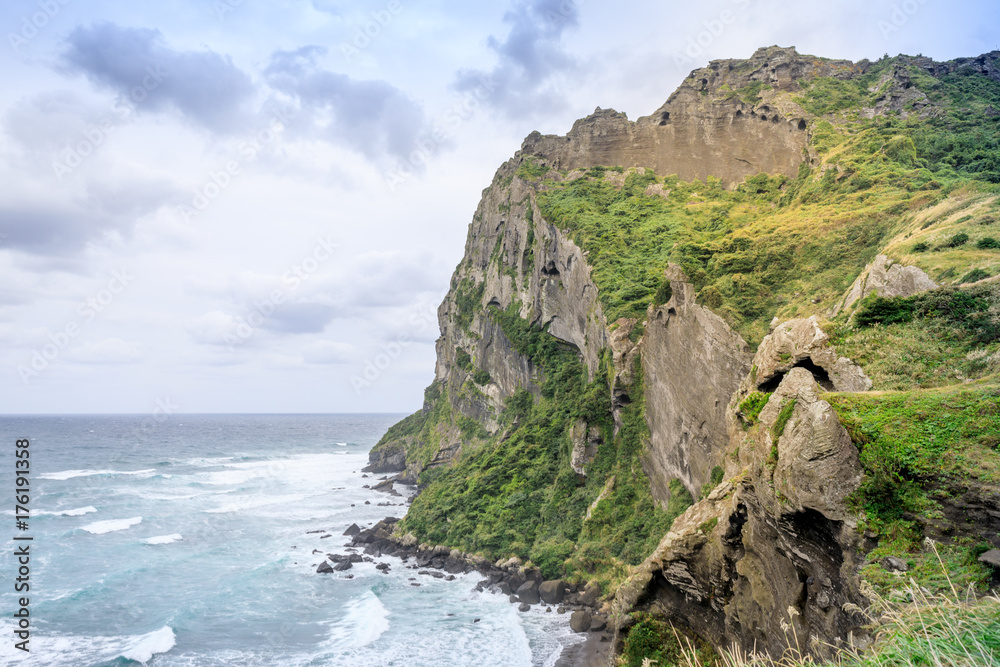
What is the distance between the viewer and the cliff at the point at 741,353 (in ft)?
29.6

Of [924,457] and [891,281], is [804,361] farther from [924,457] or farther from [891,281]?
[924,457]

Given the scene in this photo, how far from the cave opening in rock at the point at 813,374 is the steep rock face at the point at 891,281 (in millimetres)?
2495

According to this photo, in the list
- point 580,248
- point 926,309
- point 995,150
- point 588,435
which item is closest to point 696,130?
point 580,248

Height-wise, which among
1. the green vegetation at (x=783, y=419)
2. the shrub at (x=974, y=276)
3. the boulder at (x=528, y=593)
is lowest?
the boulder at (x=528, y=593)

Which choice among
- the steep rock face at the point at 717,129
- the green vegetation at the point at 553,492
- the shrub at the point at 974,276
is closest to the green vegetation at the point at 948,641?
the shrub at the point at 974,276

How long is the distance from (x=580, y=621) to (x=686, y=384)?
12666 millimetres

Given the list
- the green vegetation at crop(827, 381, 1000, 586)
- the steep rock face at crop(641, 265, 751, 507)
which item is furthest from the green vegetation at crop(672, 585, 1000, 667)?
the steep rock face at crop(641, 265, 751, 507)

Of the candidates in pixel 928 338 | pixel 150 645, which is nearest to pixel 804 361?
pixel 928 338

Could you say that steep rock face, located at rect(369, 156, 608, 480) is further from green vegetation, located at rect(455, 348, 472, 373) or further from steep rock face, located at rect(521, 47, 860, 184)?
steep rock face, located at rect(521, 47, 860, 184)

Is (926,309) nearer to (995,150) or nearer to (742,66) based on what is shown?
(995,150)

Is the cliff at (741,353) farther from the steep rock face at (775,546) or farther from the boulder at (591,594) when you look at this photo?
the boulder at (591,594)

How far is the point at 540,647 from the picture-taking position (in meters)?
23.6

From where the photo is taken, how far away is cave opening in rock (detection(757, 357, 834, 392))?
12.7 meters

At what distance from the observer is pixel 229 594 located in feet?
103
